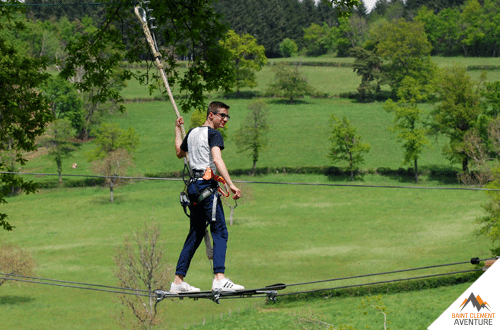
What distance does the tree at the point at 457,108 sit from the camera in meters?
86.4

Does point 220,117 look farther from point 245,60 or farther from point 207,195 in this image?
point 245,60

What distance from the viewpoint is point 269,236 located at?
61500 mm

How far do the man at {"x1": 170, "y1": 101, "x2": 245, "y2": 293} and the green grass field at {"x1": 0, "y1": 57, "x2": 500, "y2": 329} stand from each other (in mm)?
32627

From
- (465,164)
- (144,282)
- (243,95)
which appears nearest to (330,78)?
(243,95)

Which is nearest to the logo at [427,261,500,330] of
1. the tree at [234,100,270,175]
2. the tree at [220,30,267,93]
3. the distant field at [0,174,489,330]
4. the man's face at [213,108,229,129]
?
the man's face at [213,108,229,129]

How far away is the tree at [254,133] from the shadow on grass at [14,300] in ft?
144

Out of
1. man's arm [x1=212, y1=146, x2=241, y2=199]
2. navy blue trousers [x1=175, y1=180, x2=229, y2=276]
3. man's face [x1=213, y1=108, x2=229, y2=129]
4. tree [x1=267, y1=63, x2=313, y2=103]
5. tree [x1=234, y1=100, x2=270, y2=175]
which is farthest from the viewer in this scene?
tree [x1=267, y1=63, x2=313, y2=103]

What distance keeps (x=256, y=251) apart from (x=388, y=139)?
169ft

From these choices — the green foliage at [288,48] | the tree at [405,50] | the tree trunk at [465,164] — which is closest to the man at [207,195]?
the tree trunk at [465,164]

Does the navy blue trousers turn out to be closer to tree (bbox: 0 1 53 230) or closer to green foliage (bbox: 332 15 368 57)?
tree (bbox: 0 1 53 230)

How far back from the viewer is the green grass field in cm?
4462

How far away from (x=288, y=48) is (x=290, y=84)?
6534cm

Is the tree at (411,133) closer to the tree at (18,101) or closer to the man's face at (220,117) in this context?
the tree at (18,101)

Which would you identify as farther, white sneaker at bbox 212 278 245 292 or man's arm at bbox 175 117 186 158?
man's arm at bbox 175 117 186 158
